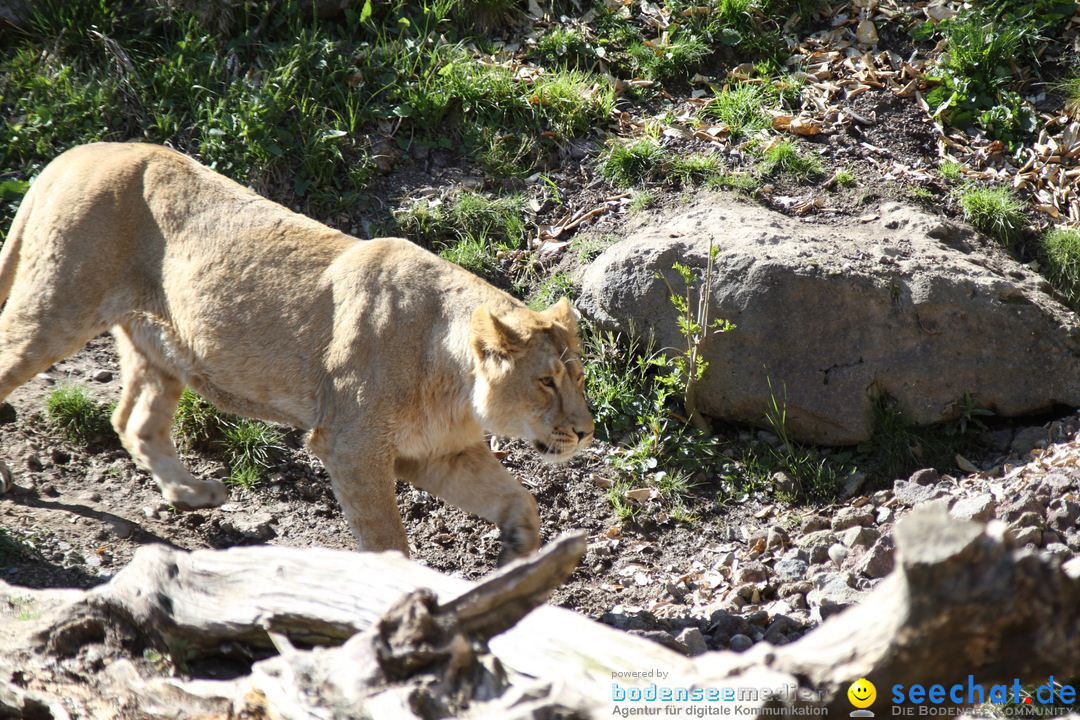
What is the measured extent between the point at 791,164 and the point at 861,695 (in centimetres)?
548

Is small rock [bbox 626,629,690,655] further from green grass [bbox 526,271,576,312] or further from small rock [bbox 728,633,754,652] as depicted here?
green grass [bbox 526,271,576,312]

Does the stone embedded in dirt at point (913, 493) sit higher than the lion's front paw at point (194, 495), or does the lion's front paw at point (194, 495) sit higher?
the stone embedded in dirt at point (913, 493)

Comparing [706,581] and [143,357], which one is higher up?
[143,357]

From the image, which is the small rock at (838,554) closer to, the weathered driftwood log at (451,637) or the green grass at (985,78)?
the weathered driftwood log at (451,637)

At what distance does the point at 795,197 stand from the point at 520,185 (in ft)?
6.41

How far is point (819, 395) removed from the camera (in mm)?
6285

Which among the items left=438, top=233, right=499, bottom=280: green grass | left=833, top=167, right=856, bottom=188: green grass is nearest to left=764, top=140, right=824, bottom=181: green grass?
left=833, top=167, right=856, bottom=188: green grass

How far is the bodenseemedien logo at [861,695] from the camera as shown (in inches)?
103

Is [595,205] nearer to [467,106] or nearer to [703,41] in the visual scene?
[467,106]

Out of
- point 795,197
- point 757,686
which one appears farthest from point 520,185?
point 757,686

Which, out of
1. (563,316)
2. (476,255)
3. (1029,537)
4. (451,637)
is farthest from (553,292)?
(451,637)

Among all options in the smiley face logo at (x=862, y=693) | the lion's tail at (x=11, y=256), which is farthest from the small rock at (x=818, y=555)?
the lion's tail at (x=11, y=256)

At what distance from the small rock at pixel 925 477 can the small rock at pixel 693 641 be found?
178cm

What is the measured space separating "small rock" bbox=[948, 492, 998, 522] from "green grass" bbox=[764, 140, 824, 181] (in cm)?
302
